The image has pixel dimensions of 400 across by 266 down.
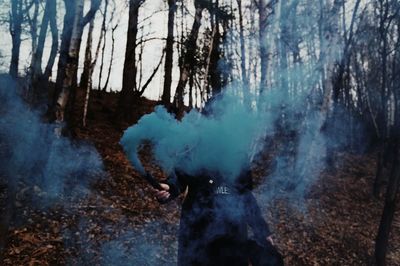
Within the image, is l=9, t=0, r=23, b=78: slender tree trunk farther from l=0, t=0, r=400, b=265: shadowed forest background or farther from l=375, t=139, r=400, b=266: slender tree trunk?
l=375, t=139, r=400, b=266: slender tree trunk

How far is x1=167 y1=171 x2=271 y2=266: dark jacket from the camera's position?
3635 mm

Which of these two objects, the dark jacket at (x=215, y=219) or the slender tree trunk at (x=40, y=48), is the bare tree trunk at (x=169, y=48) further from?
the dark jacket at (x=215, y=219)

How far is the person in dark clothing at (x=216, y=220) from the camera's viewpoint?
3631 millimetres

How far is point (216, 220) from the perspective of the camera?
12.5 feet

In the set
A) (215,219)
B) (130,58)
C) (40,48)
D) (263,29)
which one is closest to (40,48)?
(40,48)

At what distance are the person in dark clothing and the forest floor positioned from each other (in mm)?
2796

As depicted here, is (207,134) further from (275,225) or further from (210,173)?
(275,225)

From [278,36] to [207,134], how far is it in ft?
21.9

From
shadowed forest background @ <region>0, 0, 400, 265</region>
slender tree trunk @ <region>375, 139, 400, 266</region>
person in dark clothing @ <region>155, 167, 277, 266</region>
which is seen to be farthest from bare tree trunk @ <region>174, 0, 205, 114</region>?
person in dark clothing @ <region>155, 167, 277, 266</region>

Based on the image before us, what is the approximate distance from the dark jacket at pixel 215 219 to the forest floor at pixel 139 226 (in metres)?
2.80

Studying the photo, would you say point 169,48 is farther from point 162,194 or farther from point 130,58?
point 162,194

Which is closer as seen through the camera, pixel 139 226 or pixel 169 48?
pixel 139 226

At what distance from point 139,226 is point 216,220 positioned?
3.85 m

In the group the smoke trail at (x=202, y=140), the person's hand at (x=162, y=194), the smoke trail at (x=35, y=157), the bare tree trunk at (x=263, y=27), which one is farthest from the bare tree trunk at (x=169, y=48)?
the person's hand at (x=162, y=194)
